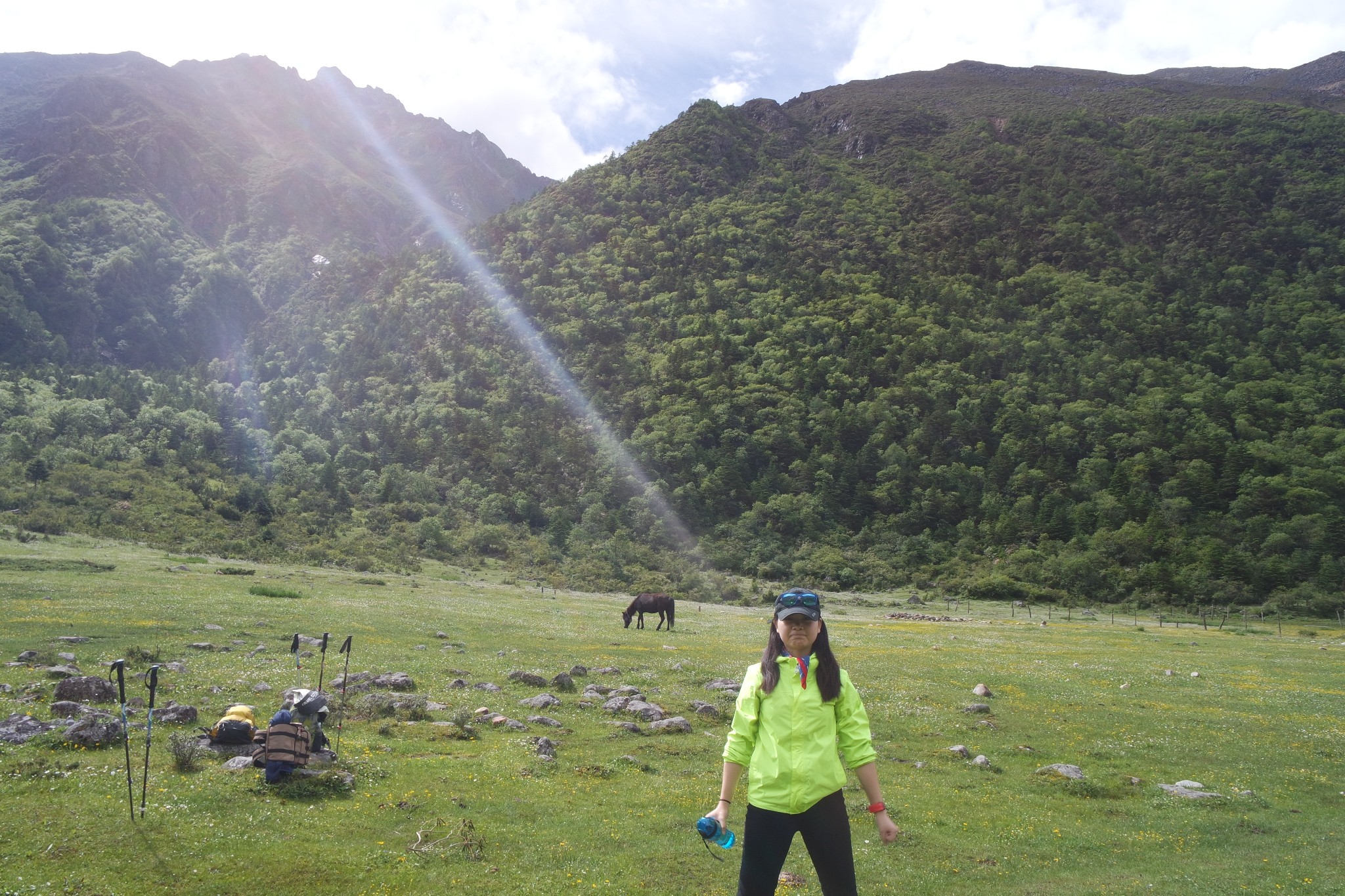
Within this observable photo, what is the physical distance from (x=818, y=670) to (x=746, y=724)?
0.92 meters

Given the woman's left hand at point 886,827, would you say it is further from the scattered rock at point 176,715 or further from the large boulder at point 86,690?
the large boulder at point 86,690

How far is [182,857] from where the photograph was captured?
10367 millimetres

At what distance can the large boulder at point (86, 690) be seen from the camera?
1655 cm

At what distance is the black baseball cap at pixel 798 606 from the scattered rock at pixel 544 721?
13587mm

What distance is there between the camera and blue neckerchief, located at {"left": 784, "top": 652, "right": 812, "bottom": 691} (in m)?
7.51

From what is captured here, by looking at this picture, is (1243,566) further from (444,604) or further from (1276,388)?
(444,604)

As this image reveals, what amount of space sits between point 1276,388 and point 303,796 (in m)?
178

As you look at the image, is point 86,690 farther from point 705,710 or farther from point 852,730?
point 852,730

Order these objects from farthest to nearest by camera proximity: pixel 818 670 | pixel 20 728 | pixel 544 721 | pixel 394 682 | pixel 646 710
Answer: pixel 394 682, pixel 646 710, pixel 544 721, pixel 20 728, pixel 818 670

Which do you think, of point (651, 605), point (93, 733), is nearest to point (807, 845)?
point (93, 733)

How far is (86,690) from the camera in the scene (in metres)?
16.8

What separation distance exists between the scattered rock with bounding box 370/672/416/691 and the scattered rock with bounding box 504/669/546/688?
133 inches

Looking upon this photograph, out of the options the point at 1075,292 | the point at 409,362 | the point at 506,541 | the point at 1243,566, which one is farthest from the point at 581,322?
the point at 1243,566

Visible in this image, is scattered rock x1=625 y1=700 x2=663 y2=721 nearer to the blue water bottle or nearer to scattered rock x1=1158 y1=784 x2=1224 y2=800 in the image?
scattered rock x1=1158 y1=784 x2=1224 y2=800
